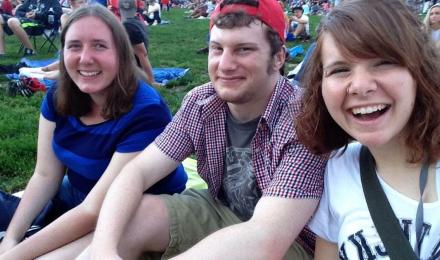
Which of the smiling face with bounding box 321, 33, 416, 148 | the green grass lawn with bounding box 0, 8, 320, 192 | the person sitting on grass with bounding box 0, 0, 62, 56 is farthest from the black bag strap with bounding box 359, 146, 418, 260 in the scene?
the person sitting on grass with bounding box 0, 0, 62, 56

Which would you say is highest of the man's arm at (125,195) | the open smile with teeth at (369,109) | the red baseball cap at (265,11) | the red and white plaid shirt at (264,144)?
the red baseball cap at (265,11)

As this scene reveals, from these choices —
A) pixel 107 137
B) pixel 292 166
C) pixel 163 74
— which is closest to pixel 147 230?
pixel 107 137

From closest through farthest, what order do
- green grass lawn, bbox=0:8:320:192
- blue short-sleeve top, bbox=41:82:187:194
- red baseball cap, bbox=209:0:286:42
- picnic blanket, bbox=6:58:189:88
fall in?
red baseball cap, bbox=209:0:286:42, blue short-sleeve top, bbox=41:82:187:194, green grass lawn, bbox=0:8:320:192, picnic blanket, bbox=6:58:189:88

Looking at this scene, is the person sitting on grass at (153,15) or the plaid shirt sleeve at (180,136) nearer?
the plaid shirt sleeve at (180,136)

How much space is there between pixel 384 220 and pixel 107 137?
1447 mm

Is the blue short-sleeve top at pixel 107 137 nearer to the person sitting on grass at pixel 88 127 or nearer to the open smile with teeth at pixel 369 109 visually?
the person sitting on grass at pixel 88 127

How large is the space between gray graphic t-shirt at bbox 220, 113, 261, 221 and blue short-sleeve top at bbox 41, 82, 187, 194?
0.45 meters

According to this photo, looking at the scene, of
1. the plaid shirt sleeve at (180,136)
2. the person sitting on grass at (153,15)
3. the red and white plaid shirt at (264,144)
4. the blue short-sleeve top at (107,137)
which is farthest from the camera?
the person sitting on grass at (153,15)

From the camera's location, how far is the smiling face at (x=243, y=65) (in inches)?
81.8

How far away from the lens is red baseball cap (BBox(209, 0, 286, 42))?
2115mm

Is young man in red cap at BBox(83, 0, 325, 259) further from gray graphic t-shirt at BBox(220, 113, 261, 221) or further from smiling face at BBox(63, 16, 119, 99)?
smiling face at BBox(63, 16, 119, 99)

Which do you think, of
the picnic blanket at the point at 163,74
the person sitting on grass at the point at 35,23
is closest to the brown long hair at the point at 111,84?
the picnic blanket at the point at 163,74

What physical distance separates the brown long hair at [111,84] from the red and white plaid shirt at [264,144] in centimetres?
37

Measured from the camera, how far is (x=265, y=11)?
2133mm
